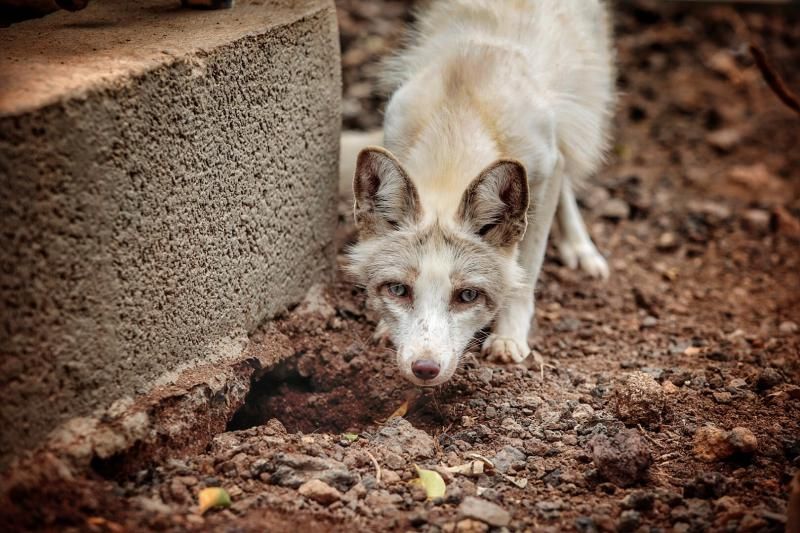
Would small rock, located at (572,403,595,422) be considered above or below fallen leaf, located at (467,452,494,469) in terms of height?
below

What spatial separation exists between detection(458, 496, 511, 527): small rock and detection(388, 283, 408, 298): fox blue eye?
1.06 m

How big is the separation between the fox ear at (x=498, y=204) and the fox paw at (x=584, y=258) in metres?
1.66

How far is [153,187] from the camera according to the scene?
3.07 meters

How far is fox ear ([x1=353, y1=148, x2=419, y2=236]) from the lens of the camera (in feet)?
12.2

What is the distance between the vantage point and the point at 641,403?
357 cm

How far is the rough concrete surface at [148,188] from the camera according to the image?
264cm

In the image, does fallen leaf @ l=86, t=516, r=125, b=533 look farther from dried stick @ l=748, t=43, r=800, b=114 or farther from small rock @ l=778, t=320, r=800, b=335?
small rock @ l=778, t=320, r=800, b=335

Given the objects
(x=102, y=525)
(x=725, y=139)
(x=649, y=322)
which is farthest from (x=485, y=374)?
(x=725, y=139)

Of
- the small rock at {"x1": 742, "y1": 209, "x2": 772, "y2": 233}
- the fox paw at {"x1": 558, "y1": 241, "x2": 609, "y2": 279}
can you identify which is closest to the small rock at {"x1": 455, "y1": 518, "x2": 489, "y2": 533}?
the fox paw at {"x1": 558, "y1": 241, "x2": 609, "y2": 279}

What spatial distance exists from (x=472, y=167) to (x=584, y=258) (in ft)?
5.75

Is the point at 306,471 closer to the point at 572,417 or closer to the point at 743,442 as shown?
the point at 572,417

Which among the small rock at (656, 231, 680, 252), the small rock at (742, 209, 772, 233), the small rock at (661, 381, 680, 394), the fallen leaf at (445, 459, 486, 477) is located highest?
the fallen leaf at (445, 459, 486, 477)

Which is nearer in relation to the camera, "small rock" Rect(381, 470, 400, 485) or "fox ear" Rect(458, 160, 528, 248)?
"small rock" Rect(381, 470, 400, 485)

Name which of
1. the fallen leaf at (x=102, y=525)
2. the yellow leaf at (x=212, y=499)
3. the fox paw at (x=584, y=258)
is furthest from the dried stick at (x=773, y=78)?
the fallen leaf at (x=102, y=525)
